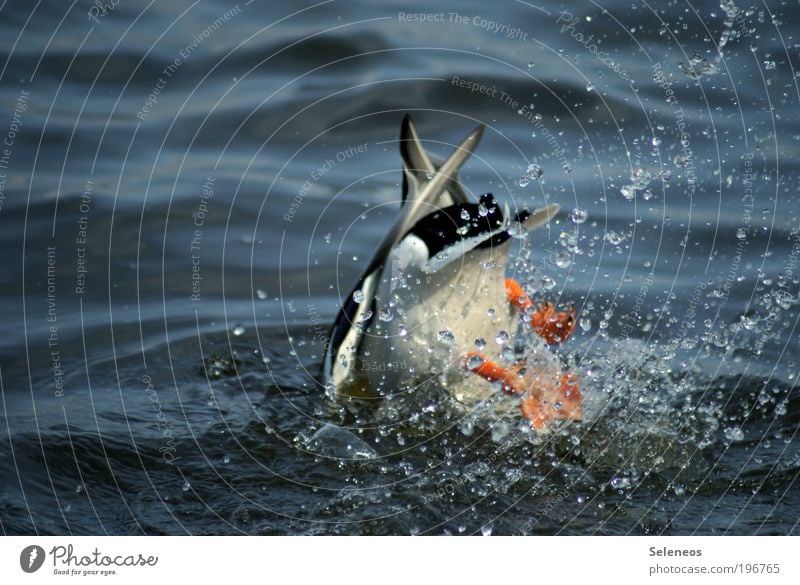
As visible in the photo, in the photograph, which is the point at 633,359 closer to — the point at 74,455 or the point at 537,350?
the point at 537,350

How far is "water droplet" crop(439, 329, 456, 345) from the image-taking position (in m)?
2.77

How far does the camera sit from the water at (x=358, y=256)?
2514mm

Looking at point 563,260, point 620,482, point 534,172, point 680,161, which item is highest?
point 680,161

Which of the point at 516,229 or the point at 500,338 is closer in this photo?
the point at 516,229

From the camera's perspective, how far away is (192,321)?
3.40 meters

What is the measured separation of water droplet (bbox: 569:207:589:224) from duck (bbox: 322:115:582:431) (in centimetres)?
73

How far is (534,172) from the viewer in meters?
3.84

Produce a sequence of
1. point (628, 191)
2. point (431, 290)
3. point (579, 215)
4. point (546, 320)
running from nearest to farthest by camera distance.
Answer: point (431, 290) < point (546, 320) < point (579, 215) < point (628, 191)

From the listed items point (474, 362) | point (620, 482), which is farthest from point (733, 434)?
point (474, 362)

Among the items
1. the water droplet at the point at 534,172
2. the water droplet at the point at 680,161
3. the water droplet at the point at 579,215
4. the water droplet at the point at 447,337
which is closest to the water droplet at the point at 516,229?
the water droplet at the point at 447,337

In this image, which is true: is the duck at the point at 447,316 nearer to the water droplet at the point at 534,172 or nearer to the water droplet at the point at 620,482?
the water droplet at the point at 620,482

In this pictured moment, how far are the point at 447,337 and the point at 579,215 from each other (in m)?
1.12

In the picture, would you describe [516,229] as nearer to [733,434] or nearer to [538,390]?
[538,390]

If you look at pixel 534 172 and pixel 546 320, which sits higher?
pixel 534 172
